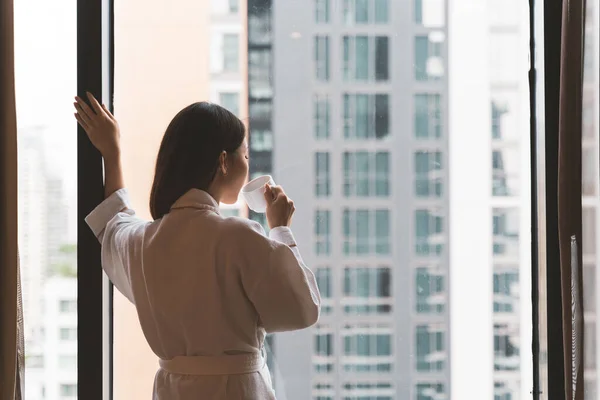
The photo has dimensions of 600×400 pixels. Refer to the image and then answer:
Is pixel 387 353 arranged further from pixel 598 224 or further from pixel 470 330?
pixel 598 224

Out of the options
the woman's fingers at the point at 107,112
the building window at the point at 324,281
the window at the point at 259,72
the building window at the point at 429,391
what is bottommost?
the building window at the point at 429,391

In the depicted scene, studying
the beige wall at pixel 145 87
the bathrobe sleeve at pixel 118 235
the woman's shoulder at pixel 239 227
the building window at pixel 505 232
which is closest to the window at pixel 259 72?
the beige wall at pixel 145 87

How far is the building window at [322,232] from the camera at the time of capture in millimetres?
1805

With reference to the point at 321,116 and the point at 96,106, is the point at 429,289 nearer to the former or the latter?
the point at 321,116

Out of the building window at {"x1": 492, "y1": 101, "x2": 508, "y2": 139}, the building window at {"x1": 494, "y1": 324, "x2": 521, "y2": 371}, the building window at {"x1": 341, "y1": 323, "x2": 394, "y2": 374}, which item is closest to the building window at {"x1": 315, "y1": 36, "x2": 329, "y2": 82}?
the building window at {"x1": 492, "y1": 101, "x2": 508, "y2": 139}

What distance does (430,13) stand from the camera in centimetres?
182

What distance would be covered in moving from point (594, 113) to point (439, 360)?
0.77 metres

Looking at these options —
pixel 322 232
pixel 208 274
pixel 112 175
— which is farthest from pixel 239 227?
pixel 322 232

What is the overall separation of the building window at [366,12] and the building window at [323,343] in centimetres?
87

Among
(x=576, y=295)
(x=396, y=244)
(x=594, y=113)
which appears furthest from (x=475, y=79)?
(x=576, y=295)

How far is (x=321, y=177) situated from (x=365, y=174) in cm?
12

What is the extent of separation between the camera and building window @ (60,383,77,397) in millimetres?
1732

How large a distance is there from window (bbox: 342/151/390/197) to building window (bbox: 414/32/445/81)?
25cm

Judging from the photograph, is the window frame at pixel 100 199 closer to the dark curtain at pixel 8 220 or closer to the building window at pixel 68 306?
the building window at pixel 68 306
